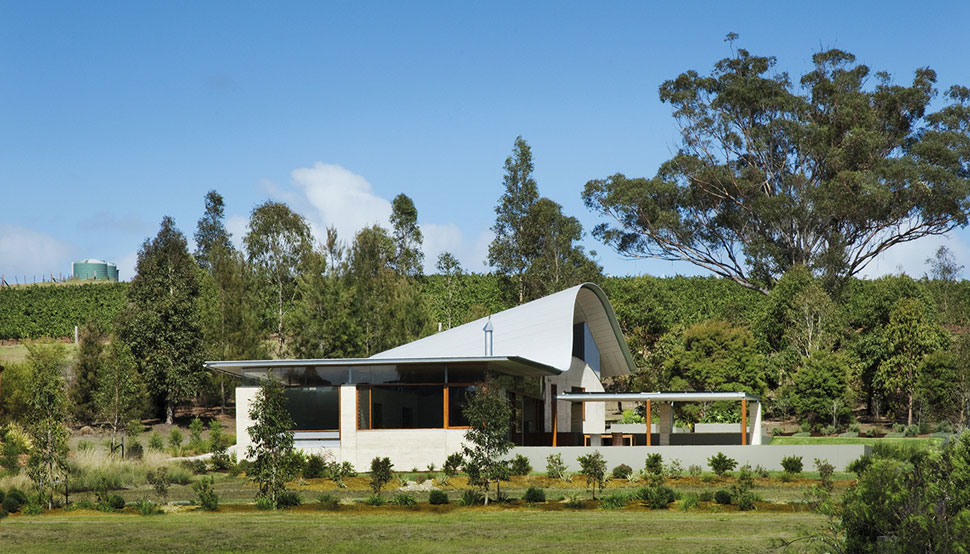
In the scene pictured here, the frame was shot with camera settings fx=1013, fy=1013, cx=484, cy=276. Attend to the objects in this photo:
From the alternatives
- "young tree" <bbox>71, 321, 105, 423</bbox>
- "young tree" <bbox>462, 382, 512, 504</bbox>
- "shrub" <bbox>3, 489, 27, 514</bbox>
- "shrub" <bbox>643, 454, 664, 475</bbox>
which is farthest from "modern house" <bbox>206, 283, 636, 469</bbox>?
"young tree" <bbox>71, 321, 105, 423</bbox>

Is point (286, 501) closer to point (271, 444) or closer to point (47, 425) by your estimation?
point (271, 444)

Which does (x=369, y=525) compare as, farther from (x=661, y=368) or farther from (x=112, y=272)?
(x=112, y=272)

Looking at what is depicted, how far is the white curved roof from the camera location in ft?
110

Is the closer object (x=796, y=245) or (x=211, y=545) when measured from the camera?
(x=211, y=545)

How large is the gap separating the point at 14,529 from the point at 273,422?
5.46 m

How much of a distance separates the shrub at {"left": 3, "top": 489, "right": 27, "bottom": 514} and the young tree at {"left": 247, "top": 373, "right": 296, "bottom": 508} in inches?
176

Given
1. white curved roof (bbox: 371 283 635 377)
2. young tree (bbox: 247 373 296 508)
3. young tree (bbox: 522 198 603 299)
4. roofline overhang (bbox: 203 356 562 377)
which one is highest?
young tree (bbox: 522 198 603 299)

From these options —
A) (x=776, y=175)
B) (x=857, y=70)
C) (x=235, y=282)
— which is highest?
(x=857, y=70)

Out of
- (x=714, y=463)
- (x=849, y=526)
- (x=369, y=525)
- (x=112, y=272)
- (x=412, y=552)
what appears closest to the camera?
(x=849, y=526)

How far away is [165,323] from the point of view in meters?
45.8

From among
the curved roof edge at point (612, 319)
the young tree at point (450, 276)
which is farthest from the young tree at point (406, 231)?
the curved roof edge at point (612, 319)

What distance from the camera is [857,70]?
2251 inches

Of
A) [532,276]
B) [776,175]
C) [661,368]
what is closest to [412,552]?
[661,368]

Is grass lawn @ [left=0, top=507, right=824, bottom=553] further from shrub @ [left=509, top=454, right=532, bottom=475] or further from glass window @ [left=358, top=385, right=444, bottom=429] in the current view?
glass window @ [left=358, top=385, right=444, bottom=429]
